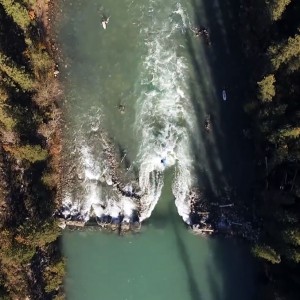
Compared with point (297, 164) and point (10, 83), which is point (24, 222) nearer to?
point (10, 83)

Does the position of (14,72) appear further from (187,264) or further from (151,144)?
(187,264)

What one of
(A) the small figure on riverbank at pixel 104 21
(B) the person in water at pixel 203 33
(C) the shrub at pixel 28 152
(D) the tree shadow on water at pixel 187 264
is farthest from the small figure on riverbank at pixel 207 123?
(C) the shrub at pixel 28 152

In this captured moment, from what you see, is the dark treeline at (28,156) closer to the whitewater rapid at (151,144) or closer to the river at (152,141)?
the river at (152,141)

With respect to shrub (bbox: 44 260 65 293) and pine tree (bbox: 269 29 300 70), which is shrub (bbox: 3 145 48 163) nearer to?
shrub (bbox: 44 260 65 293)

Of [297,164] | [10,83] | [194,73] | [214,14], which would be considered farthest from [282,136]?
[10,83]

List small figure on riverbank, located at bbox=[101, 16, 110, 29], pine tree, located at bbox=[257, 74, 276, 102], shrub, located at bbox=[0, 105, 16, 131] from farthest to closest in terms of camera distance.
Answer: small figure on riverbank, located at bbox=[101, 16, 110, 29] < shrub, located at bbox=[0, 105, 16, 131] < pine tree, located at bbox=[257, 74, 276, 102]

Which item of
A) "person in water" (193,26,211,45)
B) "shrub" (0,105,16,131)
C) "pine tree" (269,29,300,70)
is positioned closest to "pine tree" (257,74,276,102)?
"pine tree" (269,29,300,70)
